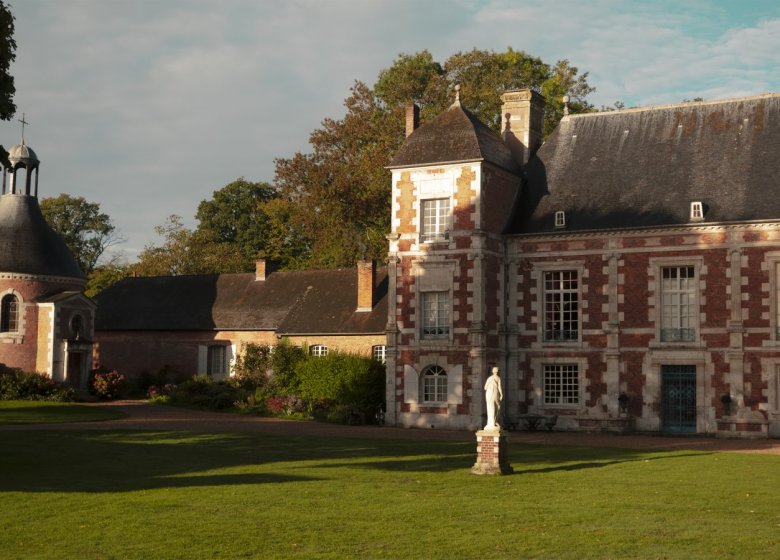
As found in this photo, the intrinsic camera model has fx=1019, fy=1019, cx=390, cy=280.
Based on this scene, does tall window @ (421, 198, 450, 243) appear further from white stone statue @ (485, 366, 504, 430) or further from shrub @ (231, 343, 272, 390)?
white stone statue @ (485, 366, 504, 430)

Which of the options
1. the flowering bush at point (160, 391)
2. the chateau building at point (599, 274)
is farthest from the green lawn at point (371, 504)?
the flowering bush at point (160, 391)

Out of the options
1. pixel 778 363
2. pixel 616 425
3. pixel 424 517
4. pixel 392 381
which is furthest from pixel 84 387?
pixel 424 517

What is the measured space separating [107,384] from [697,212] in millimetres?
23554

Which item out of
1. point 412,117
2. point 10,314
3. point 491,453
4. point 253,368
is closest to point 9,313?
point 10,314

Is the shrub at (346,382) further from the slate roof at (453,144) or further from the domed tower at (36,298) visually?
Answer: the domed tower at (36,298)

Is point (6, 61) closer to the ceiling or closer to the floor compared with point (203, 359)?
closer to the ceiling

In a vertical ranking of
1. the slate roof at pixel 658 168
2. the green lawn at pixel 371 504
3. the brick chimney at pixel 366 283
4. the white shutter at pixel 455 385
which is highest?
the slate roof at pixel 658 168

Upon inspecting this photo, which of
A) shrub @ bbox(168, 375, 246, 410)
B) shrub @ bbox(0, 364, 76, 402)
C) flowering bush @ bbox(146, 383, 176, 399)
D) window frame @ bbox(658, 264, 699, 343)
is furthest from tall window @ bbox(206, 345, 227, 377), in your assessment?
window frame @ bbox(658, 264, 699, 343)

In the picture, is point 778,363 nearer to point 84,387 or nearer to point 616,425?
point 616,425

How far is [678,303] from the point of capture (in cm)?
2933

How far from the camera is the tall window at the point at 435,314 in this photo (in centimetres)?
3122

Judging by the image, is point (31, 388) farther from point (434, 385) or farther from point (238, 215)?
point (238, 215)

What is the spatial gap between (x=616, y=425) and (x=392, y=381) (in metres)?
6.91

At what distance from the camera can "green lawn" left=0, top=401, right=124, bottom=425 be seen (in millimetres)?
29672
